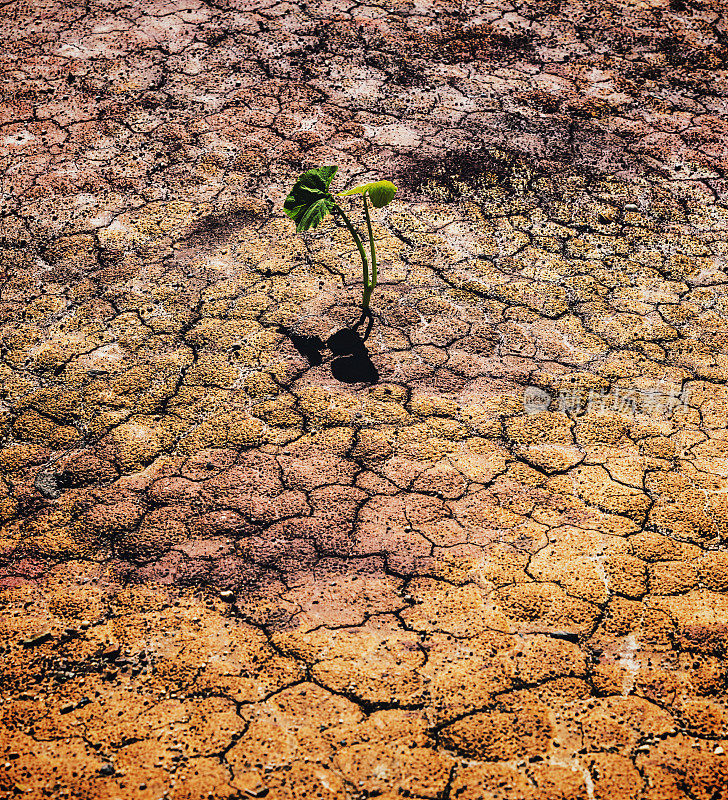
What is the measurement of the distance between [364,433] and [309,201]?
109cm

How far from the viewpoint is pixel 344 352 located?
9.89 feet

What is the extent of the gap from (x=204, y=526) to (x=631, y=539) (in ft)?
4.71

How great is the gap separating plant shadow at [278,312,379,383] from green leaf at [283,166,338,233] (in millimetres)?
476

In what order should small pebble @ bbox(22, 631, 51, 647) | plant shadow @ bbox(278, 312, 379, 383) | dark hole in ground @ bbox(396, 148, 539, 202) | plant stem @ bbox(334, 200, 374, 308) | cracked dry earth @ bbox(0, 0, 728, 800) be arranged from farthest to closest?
dark hole in ground @ bbox(396, 148, 539, 202), plant stem @ bbox(334, 200, 374, 308), plant shadow @ bbox(278, 312, 379, 383), small pebble @ bbox(22, 631, 51, 647), cracked dry earth @ bbox(0, 0, 728, 800)

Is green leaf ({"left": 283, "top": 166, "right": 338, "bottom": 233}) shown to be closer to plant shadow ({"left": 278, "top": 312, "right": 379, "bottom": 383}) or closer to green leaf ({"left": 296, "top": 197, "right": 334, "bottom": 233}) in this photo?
green leaf ({"left": 296, "top": 197, "right": 334, "bottom": 233})

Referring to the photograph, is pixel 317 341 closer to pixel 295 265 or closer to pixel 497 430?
pixel 295 265

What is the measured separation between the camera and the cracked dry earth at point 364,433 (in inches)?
76.1

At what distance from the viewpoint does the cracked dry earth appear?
1933 mm

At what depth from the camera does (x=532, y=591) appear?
225 centimetres

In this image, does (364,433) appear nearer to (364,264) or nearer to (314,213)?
(364,264)

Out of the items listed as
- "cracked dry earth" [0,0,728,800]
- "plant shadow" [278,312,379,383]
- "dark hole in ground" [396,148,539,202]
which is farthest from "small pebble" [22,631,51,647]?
"dark hole in ground" [396,148,539,202]

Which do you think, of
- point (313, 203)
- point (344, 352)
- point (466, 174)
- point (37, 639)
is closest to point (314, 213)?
point (313, 203)

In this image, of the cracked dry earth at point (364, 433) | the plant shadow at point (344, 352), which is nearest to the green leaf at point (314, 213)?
the cracked dry earth at point (364, 433)

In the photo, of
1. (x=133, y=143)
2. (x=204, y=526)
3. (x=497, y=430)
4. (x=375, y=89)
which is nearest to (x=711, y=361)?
(x=497, y=430)
